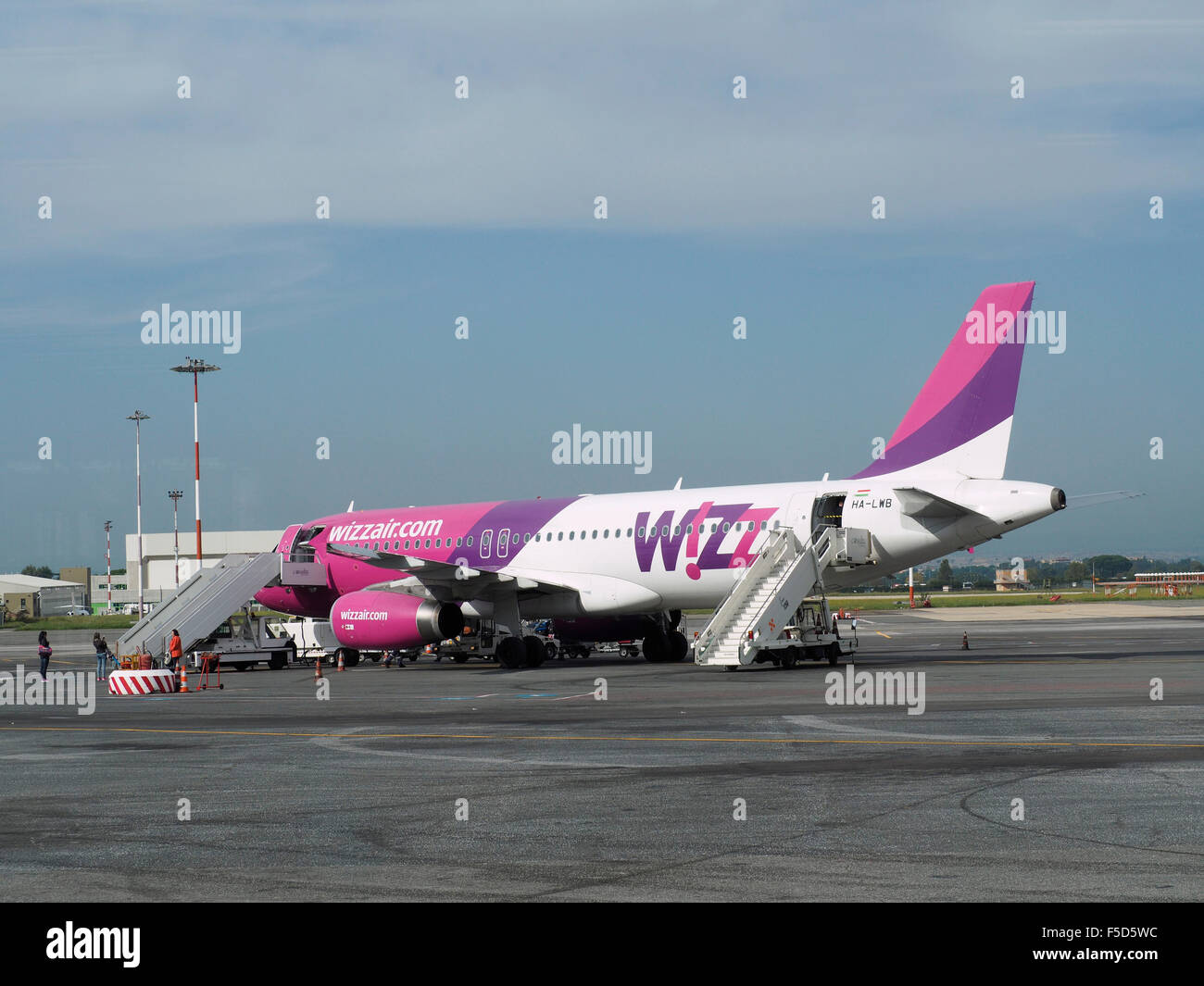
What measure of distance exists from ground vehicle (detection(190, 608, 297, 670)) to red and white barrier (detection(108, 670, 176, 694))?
7.96 metres

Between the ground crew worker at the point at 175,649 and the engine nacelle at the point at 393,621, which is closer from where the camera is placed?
the ground crew worker at the point at 175,649

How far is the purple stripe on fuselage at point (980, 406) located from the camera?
31141 mm

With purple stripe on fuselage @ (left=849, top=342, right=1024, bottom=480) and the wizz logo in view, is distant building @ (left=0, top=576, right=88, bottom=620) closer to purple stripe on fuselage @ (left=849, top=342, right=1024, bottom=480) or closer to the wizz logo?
the wizz logo

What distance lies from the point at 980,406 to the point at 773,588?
6.47 m

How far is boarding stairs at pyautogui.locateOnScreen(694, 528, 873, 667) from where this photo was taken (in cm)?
3052

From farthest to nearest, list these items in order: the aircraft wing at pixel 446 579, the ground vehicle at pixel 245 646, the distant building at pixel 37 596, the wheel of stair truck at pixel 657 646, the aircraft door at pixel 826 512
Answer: the distant building at pixel 37 596
the ground vehicle at pixel 245 646
the wheel of stair truck at pixel 657 646
the aircraft wing at pixel 446 579
the aircraft door at pixel 826 512

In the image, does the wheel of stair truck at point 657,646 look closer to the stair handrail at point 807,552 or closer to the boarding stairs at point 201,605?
the stair handrail at point 807,552

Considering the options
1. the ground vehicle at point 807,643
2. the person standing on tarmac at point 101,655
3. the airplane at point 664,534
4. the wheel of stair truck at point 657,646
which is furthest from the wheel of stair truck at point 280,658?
the ground vehicle at point 807,643

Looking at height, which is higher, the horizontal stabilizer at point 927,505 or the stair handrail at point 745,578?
the horizontal stabilizer at point 927,505

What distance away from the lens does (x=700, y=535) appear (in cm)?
3422

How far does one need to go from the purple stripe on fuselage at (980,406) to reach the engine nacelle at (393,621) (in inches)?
508

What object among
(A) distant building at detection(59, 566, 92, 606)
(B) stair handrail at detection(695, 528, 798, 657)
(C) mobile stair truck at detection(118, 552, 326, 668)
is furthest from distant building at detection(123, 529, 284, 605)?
(B) stair handrail at detection(695, 528, 798, 657)

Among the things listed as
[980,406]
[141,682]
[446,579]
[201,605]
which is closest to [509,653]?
[446,579]

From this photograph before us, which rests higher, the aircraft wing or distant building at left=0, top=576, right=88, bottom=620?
the aircraft wing
